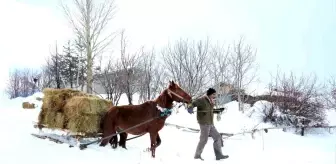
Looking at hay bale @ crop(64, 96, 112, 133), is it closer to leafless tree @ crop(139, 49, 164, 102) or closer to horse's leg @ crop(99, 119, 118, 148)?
horse's leg @ crop(99, 119, 118, 148)

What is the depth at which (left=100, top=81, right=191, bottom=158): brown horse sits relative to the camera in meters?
9.03

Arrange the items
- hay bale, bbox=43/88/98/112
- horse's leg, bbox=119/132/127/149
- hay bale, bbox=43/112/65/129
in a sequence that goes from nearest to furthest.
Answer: hay bale, bbox=43/112/65/129 < horse's leg, bbox=119/132/127/149 < hay bale, bbox=43/88/98/112

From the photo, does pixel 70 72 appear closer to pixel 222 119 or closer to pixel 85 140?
pixel 222 119

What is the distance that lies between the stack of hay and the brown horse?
0.36 meters

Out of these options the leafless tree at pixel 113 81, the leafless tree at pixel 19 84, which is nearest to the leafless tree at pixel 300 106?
the leafless tree at pixel 113 81

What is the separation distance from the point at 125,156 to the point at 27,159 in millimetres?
2351

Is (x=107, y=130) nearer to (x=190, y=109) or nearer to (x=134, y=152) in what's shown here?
(x=134, y=152)

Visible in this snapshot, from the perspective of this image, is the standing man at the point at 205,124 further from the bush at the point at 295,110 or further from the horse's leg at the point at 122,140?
the bush at the point at 295,110

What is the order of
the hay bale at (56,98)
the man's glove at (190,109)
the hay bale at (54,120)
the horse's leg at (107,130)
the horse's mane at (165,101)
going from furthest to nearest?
1. the hay bale at (56,98)
2. the hay bale at (54,120)
3. the horse's leg at (107,130)
4. the horse's mane at (165,101)
5. the man's glove at (190,109)

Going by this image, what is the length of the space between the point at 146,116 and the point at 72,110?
2.07 m

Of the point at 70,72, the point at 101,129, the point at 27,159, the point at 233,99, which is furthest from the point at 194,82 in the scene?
the point at 27,159

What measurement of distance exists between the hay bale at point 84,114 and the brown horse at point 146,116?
28 centimetres

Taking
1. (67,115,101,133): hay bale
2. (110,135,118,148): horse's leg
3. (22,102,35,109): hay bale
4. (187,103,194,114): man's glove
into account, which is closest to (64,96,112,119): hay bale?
(67,115,101,133): hay bale

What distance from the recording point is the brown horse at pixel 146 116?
9.03m
